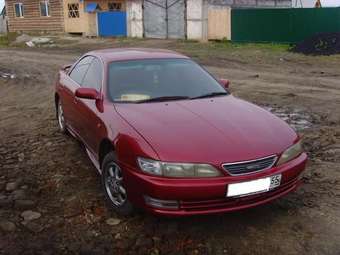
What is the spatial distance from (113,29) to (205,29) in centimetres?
722

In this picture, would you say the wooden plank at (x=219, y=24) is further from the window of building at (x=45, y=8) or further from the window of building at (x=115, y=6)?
the window of building at (x=45, y=8)

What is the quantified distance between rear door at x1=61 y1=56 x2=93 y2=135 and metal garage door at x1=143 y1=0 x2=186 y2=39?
21.7 meters

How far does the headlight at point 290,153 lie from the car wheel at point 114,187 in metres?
1.39

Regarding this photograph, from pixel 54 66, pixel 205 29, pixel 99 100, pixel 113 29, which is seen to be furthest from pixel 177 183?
pixel 113 29

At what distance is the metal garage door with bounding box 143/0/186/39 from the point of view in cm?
2742

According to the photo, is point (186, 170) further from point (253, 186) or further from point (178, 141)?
point (253, 186)

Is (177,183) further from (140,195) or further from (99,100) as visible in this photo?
(99,100)

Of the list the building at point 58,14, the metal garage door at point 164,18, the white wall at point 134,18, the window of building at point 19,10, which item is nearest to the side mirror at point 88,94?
the metal garage door at point 164,18

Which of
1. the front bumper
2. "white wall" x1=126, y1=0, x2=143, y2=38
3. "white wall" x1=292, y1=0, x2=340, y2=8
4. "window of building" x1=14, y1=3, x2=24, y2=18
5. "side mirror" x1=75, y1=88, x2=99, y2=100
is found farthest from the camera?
"window of building" x1=14, y1=3, x2=24, y2=18

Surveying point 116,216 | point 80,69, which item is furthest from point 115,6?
point 116,216

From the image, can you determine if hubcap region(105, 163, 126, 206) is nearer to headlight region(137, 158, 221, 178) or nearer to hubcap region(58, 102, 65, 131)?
headlight region(137, 158, 221, 178)

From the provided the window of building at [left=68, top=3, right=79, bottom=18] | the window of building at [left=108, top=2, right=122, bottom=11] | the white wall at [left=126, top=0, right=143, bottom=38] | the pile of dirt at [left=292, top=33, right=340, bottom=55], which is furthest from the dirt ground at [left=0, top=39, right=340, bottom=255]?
the window of building at [left=68, top=3, right=79, bottom=18]

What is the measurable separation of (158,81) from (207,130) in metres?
1.26

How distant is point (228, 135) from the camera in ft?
12.8
